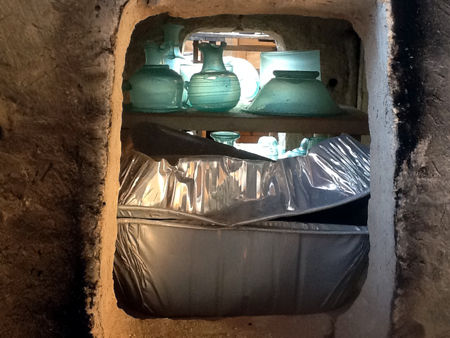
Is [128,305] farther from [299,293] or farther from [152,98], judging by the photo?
[152,98]

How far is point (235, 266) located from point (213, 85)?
3.12ft

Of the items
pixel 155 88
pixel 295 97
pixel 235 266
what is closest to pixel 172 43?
pixel 155 88

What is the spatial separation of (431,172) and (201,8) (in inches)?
22.4

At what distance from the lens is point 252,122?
177 cm

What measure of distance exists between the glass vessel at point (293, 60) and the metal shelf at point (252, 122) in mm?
465

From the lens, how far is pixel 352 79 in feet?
8.46

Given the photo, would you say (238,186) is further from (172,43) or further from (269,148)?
(269,148)

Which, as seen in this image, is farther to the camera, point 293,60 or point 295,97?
point 293,60

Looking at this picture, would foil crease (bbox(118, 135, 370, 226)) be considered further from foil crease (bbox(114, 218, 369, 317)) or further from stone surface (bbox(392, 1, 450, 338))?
stone surface (bbox(392, 1, 450, 338))

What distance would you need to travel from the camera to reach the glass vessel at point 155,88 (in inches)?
71.8

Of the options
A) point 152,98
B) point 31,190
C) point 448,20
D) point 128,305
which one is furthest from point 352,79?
point 31,190

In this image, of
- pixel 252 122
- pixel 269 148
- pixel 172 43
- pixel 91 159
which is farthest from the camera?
pixel 269 148

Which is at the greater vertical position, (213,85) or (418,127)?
(213,85)

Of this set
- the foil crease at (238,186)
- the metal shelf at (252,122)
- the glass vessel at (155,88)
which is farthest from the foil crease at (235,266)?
the glass vessel at (155,88)
